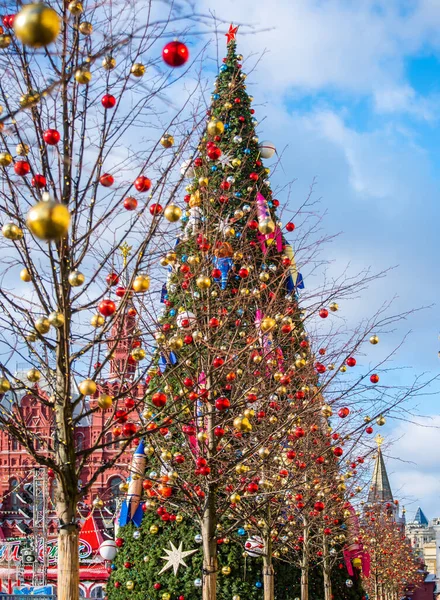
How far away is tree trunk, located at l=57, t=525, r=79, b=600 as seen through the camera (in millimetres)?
5516

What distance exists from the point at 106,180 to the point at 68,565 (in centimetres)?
280

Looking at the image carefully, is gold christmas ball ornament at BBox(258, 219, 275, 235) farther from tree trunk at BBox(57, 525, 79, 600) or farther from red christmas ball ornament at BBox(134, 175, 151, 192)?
tree trunk at BBox(57, 525, 79, 600)

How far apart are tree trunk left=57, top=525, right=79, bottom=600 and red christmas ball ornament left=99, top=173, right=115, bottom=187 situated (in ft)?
8.23

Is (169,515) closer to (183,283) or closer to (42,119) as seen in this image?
(183,283)

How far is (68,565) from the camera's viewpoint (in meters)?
5.54

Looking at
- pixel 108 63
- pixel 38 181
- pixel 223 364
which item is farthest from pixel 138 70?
pixel 223 364

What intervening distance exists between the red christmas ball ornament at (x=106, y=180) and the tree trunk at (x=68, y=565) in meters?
2.51

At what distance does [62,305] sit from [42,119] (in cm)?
153

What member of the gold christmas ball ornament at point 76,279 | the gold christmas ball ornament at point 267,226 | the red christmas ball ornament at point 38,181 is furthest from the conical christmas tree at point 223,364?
the red christmas ball ornament at point 38,181

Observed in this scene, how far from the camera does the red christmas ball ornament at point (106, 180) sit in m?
5.52

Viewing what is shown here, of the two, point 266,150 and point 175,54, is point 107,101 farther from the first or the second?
point 266,150

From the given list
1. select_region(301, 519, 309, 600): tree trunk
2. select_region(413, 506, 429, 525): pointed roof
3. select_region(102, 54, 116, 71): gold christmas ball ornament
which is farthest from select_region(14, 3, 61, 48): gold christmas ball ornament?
select_region(413, 506, 429, 525): pointed roof

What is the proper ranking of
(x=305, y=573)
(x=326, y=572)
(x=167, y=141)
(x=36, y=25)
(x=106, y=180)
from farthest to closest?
(x=326, y=572)
(x=305, y=573)
(x=167, y=141)
(x=106, y=180)
(x=36, y=25)

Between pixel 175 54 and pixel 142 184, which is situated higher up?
pixel 142 184
